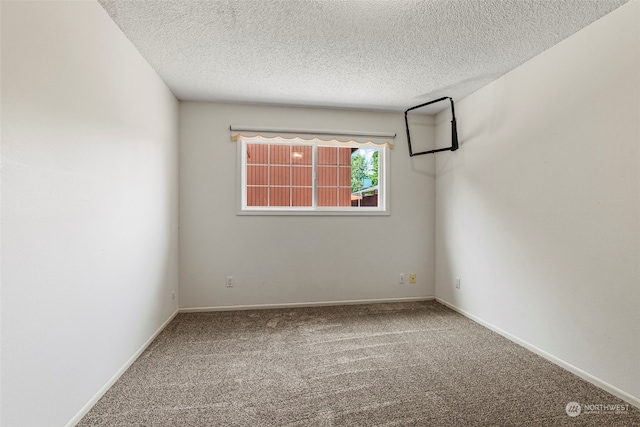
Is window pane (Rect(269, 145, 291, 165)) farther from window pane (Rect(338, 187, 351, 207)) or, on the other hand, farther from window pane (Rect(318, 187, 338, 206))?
window pane (Rect(338, 187, 351, 207))

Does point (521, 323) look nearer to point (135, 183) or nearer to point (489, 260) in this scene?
point (489, 260)

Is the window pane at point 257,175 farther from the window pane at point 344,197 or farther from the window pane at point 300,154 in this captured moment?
the window pane at point 344,197

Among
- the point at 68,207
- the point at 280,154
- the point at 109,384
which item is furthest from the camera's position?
the point at 280,154

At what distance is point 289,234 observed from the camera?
3455mm

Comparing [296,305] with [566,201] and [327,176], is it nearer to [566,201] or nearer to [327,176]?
[327,176]

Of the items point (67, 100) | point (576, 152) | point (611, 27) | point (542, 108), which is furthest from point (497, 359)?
point (67, 100)

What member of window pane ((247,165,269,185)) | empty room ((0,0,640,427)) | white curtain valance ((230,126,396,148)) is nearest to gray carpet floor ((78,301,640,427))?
empty room ((0,0,640,427))

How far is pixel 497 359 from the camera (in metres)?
2.21

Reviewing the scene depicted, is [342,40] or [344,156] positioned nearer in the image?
[342,40]

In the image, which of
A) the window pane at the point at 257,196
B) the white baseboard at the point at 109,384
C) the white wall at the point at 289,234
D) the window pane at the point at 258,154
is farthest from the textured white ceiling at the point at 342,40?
the white baseboard at the point at 109,384

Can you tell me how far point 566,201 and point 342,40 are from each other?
1.98m

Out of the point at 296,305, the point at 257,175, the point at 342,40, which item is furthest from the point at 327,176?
the point at 342,40

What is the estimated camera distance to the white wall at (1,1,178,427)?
46.6 inches

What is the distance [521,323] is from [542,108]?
1757mm
